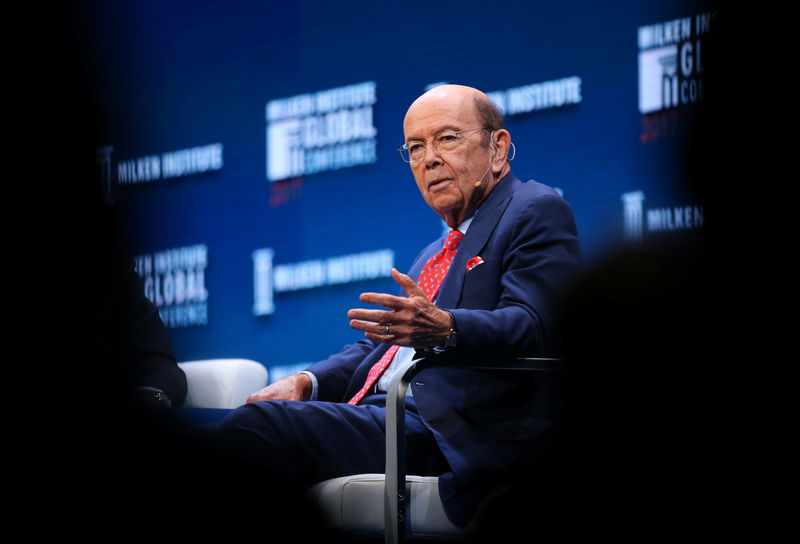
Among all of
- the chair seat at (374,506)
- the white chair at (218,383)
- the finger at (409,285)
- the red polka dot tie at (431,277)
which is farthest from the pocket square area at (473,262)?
the white chair at (218,383)

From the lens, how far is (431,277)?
2.17 meters

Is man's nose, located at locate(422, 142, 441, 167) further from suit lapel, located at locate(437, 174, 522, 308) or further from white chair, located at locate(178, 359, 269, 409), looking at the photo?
white chair, located at locate(178, 359, 269, 409)

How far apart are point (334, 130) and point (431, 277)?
5.43ft

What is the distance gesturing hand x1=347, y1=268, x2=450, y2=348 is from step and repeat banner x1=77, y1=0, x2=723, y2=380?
1241 mm

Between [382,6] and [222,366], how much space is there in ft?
6.36

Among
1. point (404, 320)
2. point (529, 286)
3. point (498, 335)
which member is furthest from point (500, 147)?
point (404, 320)

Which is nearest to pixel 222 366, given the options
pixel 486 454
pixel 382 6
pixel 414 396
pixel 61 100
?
pixel 414 396

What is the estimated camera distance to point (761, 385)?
108 centimetres

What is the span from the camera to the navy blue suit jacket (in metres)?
1.69

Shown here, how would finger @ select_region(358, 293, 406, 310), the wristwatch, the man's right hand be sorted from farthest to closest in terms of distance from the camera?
the man's right hand → the wristwatch → finger @ select_region(358, 293, 406, 310)

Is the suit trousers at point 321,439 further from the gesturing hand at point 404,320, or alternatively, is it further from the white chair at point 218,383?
the white chair at point 218,383

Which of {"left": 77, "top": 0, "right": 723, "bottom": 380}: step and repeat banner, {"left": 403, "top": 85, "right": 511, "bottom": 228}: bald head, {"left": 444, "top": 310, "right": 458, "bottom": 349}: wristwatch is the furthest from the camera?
{"left": 77, "top": 0, "right": 723, "bottom": 380}: step and repeat banner

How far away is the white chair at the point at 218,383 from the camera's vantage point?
2.32 meters

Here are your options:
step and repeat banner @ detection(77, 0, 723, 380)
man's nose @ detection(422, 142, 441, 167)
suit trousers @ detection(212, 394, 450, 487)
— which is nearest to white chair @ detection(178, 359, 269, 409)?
suit trousers @ detection(212, 394, 450, 487)
